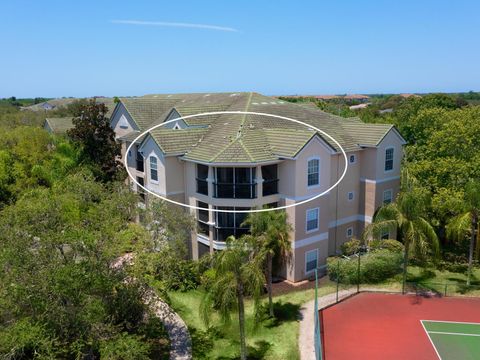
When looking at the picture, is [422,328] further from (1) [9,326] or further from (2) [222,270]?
(1) [9,326]

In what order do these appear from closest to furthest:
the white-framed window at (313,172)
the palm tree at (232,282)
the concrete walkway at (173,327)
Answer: the palm tree at (232,282), the concrete walkway at (173,327), the white-framed window at (313,172)

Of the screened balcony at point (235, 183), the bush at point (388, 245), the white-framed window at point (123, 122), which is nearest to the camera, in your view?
the screened balcony at point (235, 183)

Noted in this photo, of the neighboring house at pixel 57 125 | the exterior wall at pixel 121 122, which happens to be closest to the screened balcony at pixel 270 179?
the exterior wall at pixel 121 122

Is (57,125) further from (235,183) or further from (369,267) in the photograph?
(369,267)

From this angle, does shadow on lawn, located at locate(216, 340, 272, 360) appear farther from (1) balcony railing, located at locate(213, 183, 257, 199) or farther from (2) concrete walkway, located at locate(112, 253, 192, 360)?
(1) balcony railing, located at locate(213, 183, 257, 199)

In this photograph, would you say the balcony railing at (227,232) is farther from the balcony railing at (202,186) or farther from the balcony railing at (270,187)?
the balcony railing at (270,187)
